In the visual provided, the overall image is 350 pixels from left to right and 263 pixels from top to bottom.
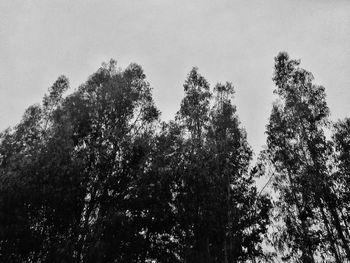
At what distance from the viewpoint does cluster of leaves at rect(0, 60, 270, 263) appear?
522 inches

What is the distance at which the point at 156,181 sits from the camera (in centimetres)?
1630

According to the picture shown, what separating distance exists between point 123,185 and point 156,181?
1829mm

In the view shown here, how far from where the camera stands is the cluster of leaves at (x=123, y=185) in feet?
43.5

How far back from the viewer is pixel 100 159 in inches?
643

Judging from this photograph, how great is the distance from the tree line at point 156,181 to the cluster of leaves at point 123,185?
6 centimetres

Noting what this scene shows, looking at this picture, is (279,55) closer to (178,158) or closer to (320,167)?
(320,167)

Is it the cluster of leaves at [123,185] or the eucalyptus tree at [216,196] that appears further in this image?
the eucalyptus tree at [216,196]

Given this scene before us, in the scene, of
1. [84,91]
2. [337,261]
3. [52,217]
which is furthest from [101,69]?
[337,261]

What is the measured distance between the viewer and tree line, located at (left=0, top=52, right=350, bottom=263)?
535 inches

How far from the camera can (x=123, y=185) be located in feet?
54.3

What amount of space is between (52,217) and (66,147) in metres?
3.23

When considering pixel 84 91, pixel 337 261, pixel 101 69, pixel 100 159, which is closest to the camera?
pixel 100 159

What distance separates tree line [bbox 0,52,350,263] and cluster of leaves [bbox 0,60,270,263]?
60mm

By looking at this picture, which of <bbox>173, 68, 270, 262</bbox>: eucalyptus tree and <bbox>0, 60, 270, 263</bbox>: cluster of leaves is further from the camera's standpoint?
<bbox>173, 68, 270, 262</bbox>: eucalyptus tree
